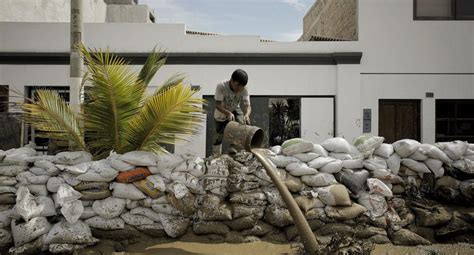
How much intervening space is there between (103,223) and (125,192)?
44 cm

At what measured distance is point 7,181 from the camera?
470 cm

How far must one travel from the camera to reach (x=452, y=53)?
32.6 feet

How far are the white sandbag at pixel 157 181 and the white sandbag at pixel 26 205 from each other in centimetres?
125

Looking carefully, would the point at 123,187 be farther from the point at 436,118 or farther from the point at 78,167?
the point at 436,118

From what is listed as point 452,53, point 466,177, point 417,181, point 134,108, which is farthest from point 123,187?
point 452,53

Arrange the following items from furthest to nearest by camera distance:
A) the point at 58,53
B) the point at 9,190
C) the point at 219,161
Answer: the point at 58,53
the point at 219,161
the point at 9,190

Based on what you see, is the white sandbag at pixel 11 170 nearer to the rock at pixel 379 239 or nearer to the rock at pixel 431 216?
the rock at pixel 379 239

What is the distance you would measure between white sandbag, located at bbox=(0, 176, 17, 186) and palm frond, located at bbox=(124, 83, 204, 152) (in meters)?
1.40

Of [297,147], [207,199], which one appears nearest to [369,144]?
[297,147]

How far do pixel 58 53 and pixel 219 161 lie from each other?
6550 millimetres

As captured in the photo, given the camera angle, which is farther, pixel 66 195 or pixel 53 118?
pixel 53 118

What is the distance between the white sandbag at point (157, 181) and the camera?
480cm

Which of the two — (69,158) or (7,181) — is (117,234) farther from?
(7,181)

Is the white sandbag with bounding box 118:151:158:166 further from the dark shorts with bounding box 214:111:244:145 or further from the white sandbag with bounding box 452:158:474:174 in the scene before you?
the white sandbag with bounding box 452:158:474:174
